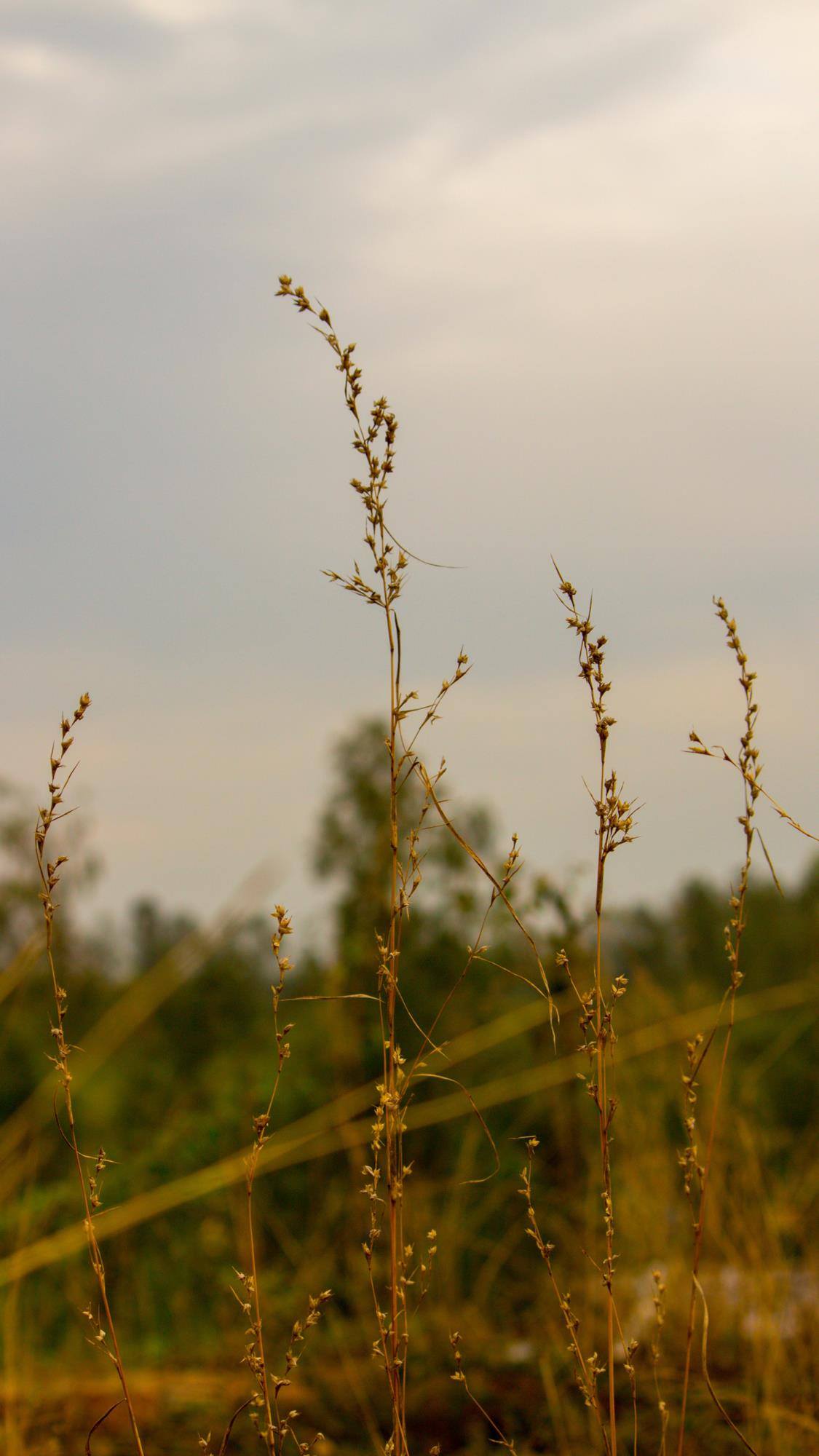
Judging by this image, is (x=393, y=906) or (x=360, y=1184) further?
(x=360, y=1184)

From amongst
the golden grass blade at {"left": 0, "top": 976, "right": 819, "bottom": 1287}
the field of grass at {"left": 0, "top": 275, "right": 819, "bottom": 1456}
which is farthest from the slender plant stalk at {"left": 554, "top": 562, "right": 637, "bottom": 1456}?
the golden grass blade at {"left": 0, "top": 976, "right": 819, "bottom": 1287}

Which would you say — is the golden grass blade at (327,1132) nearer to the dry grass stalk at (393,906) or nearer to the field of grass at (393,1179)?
the field of grass at (393,1179)

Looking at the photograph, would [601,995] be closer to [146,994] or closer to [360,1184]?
[146,994]

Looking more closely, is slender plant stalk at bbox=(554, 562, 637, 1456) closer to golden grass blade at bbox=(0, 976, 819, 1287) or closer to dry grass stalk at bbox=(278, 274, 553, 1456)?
dry grass stalk at bbox=(278, 274, 553, 1456)

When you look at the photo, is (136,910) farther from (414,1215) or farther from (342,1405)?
(342,1405)

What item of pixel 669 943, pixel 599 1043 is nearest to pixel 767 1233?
pixel 599 1043

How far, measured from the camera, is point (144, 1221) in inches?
183

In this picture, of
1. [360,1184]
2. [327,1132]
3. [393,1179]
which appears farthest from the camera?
[360,1184]

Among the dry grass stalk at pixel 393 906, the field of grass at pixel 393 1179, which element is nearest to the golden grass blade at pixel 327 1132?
the field of grass at pixel 393 1179

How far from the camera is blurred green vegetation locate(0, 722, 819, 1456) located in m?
3.11

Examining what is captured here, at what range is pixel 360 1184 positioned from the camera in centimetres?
493

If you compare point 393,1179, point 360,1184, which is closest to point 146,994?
point 393,1179

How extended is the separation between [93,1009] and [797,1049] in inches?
155

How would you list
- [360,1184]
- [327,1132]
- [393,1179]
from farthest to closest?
[360,1184]
[327,1132]
[393,1179]
